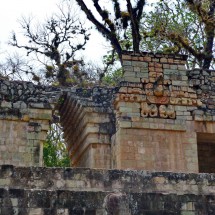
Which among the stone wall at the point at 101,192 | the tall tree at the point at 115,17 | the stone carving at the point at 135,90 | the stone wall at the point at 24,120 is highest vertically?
the tall tree at the point at 115,17

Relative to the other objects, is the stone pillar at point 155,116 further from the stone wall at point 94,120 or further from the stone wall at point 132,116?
the stone wall at point 94,120

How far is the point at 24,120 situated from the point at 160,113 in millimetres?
3096

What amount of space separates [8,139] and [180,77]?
426 centimetres

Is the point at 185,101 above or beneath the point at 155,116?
above

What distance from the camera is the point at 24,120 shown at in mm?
12000

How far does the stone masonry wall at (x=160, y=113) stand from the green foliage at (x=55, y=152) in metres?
7.59

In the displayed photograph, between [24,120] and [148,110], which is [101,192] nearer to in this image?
[148,110]

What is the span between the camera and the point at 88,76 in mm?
21766

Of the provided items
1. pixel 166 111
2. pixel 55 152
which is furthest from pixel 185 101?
pixel 55 152

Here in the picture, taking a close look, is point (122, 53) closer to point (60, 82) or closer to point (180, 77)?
point (180, 77)

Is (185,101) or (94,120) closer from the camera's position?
(185,101)

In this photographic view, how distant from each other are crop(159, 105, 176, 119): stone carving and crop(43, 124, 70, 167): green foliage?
25.5 ft

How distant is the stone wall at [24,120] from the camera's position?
11.7m

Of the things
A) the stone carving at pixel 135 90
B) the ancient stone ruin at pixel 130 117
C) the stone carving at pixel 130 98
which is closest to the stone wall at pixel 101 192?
the ancient stone ruin at pixel 130 117
